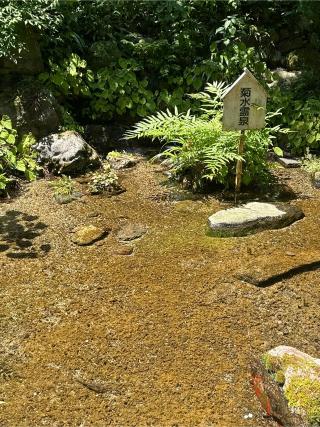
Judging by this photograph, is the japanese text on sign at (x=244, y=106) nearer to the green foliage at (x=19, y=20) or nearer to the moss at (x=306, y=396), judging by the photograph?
the moss at (x=306, y=396)

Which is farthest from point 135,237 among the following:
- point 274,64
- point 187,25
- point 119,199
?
point 274,64

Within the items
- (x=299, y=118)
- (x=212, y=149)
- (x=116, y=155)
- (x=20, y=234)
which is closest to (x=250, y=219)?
(x=212, y=149)

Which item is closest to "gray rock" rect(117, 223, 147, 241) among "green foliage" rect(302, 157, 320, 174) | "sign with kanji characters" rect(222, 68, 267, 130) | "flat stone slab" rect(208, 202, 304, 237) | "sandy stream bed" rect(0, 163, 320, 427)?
"sandy stream bed" rect(0, 163, 320, 427)

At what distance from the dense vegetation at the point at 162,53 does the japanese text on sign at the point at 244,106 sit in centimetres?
239

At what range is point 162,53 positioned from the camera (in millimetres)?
8781

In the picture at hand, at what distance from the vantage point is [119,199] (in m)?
6.22

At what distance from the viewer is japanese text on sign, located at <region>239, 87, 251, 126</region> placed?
5434 millimetres

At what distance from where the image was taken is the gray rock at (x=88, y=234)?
16.8ft

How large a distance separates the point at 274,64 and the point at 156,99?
9.26 feet

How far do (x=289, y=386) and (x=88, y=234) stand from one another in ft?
9.86

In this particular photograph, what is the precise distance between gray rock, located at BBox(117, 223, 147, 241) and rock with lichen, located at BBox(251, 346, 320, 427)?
2360 millimetres

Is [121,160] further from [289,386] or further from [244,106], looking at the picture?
[289,386]

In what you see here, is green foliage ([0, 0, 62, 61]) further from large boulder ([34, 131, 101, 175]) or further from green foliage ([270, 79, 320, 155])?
green foliage ([270, 79, 320, 155])

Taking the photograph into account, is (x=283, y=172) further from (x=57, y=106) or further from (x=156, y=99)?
(x=57, y=106)
